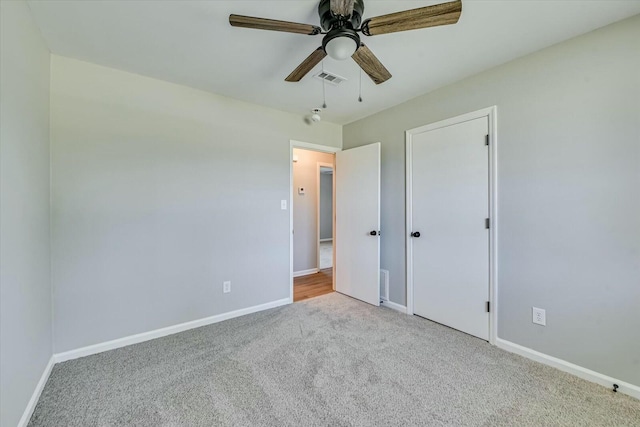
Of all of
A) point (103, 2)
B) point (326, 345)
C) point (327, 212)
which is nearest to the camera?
point (103, 2)

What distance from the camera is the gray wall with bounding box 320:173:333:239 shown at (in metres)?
8.70

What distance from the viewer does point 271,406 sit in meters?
1.61

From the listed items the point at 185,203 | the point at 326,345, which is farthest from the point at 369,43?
the point at 326,345

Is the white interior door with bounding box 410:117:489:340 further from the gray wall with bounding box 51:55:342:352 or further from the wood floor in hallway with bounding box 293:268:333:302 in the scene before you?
the gray wall with bounding box 51:55:342:352

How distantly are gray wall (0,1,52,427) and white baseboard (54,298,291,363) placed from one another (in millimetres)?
182

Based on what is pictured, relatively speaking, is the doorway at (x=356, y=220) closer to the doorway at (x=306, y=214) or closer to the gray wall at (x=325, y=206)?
the doorway at (x=306, y=214)

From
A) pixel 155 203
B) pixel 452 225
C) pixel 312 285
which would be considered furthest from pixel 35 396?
pixel 452 225

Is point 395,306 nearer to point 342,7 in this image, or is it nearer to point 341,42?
point 341,42

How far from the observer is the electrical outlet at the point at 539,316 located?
2.05 m

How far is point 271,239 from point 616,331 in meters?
2.99

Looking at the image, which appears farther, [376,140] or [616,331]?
[376,140]

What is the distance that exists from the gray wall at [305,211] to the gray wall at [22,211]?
325 centimetres

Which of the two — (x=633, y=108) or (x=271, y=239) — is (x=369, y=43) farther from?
(x=271, y=239)

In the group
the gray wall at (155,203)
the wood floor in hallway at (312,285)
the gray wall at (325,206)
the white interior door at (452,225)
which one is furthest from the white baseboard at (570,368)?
the gray wall at (325,206)
